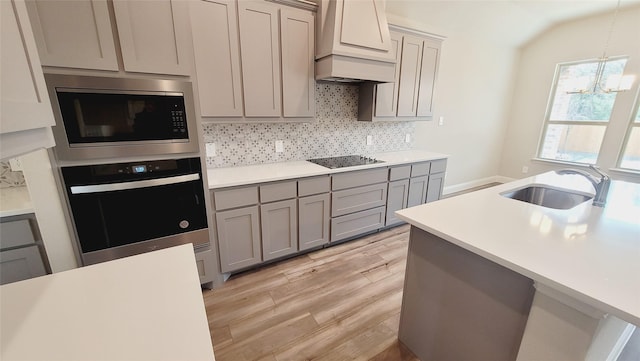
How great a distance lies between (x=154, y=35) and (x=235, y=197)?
1.22 meters

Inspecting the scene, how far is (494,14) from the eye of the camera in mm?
3738

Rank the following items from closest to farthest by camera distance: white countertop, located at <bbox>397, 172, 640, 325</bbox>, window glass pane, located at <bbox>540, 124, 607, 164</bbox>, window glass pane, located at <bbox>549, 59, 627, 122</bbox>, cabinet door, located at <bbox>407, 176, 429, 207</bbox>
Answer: white countertop, located at <bbox>397, 172, 640, 325</bbox>, cabinet door, located at <bbox>407, 176, 429, 207</bbox>, window glass pane, located at <bbox>549, 59, 627, 122</bbox>, window glass pane, located at <bbox>540, 124, 607, 164</bbox>

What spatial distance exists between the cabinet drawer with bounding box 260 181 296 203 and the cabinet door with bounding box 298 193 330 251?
144 mm

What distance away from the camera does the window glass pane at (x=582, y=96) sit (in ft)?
13.4

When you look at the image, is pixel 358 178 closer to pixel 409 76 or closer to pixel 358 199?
pixel 358 199

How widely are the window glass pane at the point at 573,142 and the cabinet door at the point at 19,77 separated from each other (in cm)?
634

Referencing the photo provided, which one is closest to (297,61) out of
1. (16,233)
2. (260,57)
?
(260,57)

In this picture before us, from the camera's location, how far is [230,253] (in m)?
2.25

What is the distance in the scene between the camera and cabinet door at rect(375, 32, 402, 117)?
9.75 feet

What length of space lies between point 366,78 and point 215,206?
187cm

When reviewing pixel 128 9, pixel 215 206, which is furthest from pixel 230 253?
pixel 128 9

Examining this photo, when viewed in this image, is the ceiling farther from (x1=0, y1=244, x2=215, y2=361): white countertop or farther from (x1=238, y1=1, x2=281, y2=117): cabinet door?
(x1=0, y1=244, x2=215, y2=361): white countertop

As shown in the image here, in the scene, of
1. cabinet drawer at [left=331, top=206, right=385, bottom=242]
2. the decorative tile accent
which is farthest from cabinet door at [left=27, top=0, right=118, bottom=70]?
cabinet drawer at [left=331, top=206, right=385, bottom=242]

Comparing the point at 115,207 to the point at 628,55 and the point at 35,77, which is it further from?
the point at 628,55
